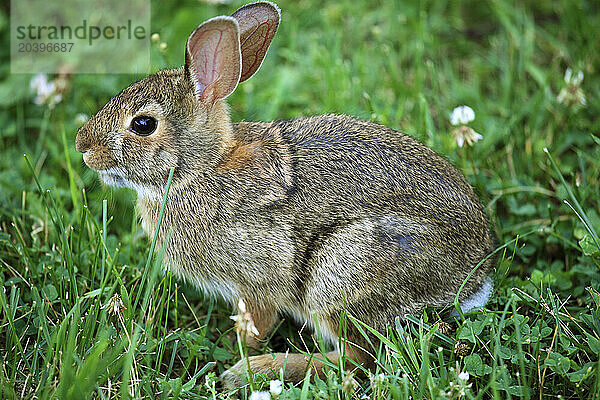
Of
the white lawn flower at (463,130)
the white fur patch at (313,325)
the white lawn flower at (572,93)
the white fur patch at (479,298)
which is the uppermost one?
the white lawn flower at (572,93)

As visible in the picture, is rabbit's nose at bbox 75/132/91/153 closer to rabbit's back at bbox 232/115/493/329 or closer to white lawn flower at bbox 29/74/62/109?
rabbit's back at bbox 232/115/493/329

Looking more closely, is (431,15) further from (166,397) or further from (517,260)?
(166,397)

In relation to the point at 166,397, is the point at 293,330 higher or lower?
lower

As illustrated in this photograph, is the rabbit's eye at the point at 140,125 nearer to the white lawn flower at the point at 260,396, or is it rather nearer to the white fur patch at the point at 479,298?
the white lawn flower at the point at 260,396

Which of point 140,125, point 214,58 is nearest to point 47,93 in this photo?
point 140,125

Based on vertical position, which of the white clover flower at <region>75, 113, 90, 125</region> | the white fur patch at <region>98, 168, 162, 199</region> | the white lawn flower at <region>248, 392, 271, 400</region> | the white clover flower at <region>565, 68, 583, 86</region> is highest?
the white clover flower at <region>565, 68, 583, 86</region>

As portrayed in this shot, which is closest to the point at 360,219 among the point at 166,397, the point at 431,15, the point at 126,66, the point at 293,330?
the point at 293,330

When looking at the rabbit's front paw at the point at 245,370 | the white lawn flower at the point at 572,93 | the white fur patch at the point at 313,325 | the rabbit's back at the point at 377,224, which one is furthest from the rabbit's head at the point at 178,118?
the white lawn flower at the point at 572,93

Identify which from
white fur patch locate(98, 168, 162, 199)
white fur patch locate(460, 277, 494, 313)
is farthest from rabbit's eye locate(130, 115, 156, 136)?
white fur patch locate(460, 277, 494, 313)
